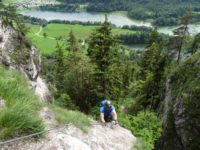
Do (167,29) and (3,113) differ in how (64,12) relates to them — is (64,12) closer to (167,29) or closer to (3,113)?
(167,29)

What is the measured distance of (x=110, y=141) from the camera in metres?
10.2

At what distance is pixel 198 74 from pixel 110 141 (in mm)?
14279

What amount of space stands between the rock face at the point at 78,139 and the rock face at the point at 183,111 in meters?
10.3

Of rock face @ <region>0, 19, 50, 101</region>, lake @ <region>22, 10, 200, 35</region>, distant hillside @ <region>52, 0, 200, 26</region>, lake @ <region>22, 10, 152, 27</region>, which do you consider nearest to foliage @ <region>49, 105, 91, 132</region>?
rock face @ <region>0, 19, 50, 101</region>

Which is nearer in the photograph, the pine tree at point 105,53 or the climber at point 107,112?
the climber at point 107,112

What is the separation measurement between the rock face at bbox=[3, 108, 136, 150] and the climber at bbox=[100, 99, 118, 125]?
43 cm

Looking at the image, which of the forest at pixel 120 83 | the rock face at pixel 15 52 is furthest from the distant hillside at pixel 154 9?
the rock face at pixel 15 52

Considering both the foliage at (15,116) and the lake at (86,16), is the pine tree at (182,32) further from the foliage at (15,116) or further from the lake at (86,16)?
the lake at (86,16)

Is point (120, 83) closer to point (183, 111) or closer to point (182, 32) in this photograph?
point (183, 111)

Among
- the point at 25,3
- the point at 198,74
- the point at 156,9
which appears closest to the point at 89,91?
the point at 198,74

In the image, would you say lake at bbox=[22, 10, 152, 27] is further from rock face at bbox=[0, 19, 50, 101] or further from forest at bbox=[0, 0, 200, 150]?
rock face at bbox=[0, 19, 50, 101]

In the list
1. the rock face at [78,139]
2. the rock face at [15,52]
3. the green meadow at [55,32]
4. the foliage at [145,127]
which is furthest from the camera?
the green meadow at [55,32]

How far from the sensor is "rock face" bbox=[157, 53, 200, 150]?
2066cm

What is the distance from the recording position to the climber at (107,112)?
37.9 feet
